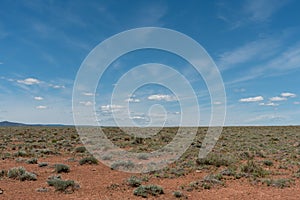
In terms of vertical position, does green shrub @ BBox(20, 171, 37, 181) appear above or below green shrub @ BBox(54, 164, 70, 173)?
below

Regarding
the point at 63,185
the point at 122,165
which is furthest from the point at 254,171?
the point at 63,185

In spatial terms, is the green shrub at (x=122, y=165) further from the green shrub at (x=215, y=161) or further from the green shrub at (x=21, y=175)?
the green shrub at (x=21, y=175)

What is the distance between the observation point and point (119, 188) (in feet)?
36.8

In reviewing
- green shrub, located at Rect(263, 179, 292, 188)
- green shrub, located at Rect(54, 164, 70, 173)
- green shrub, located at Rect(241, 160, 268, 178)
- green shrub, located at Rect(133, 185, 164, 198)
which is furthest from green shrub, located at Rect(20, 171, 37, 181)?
green shrub, located at Rect(263, 179, 292, 188)

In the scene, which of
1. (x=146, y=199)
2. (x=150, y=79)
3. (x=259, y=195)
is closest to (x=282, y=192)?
(x=259, y=195)

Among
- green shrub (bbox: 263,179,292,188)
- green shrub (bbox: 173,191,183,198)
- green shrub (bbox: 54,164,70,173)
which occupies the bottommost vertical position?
green shrub (bbox: 173,191,183,198)

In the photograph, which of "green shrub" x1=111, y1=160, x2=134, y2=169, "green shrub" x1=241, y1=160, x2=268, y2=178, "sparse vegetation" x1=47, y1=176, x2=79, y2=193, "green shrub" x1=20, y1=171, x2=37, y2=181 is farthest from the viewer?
"green shrub" x1=111, y1=160, x2=134, y2=169

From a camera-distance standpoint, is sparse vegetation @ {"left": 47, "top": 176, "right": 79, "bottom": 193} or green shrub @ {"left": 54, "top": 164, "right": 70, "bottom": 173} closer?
sparse vegetation @ {"left": 47, "top": 176, "right": 79, "bottom": 193}

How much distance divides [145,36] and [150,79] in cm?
327

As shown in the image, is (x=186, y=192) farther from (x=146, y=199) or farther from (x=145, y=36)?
(x=145, y=36)

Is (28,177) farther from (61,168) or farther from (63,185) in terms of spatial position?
(63,185)

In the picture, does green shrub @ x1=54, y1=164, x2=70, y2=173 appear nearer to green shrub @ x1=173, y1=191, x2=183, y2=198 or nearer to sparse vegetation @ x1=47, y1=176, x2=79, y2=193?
sparse vegetation @ x1=47, y1=176, x2=79, y2=193

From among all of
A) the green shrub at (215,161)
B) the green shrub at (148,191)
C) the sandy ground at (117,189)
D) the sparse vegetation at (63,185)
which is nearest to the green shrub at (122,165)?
the sandy ground at (117,189)

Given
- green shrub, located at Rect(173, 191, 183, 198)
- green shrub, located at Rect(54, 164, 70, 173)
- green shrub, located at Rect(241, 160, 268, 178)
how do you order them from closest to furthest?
green shrub, located at Rect(173, 191, 183, 198) < green shrub, located at Rect(241, 160, 268, 178) < green shrub, located at Rect(54, 164, 70, 173)
